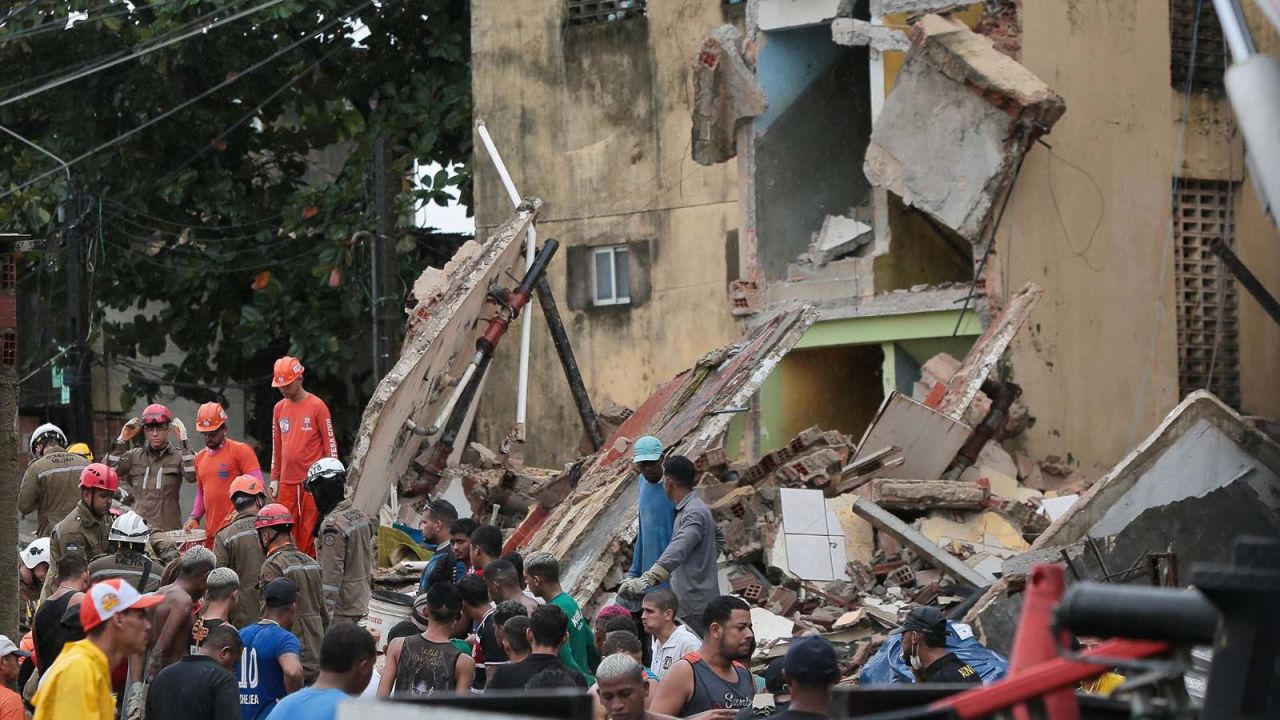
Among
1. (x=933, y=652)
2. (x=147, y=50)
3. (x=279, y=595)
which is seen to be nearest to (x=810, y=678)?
(x=933, y=652)

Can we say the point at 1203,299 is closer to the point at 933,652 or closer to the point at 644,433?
the point at 644,433

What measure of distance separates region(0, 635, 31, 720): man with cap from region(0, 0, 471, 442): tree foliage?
50.6ft

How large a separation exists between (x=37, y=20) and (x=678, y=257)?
31.1 ft

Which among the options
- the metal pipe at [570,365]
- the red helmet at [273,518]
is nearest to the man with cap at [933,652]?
the red helmet at [273,518]

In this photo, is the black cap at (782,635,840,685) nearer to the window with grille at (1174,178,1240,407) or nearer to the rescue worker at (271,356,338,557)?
the rescue worker at (271,356,338,557)

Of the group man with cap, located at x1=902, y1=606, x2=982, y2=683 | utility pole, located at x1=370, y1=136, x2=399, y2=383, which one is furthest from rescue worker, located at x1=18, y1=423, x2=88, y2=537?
man with cap, located at x1=902, y1=606, x2=982, y2=683

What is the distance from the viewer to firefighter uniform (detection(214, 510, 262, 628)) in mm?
10539

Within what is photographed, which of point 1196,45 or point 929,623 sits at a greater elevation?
point 1196,45

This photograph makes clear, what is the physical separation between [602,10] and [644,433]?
10490mm

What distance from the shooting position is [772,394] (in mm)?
21016

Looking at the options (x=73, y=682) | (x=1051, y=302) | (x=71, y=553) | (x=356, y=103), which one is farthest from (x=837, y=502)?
(x=356, y=103)

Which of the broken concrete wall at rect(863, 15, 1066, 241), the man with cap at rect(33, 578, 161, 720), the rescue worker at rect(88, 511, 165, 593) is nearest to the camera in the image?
the man with cap at rect(33, 578, 161, 720)

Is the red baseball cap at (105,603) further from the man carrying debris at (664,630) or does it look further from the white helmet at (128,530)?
the white helmet at (128,530)

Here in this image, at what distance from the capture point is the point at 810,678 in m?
5.90
